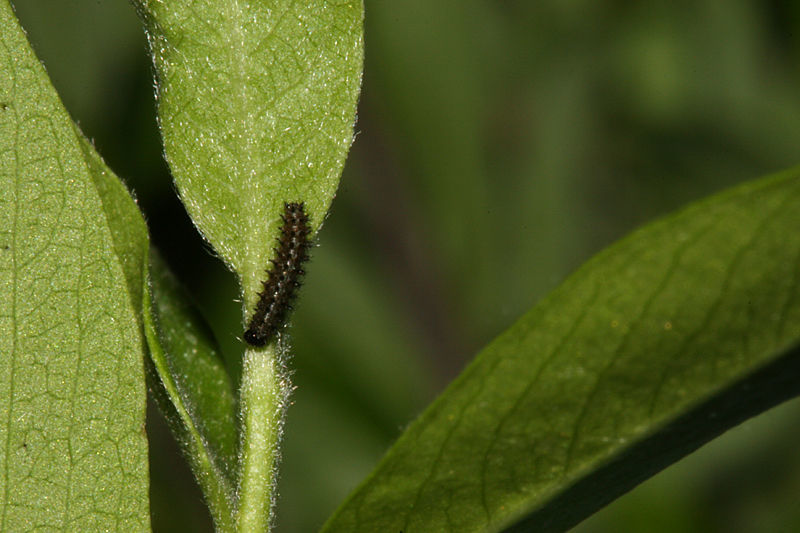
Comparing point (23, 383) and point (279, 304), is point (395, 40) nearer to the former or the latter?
point (279, 304)

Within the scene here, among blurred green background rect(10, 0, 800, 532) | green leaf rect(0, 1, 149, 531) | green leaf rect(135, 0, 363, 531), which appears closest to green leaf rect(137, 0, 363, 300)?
green leaf rect(135, 0, 363, 531)

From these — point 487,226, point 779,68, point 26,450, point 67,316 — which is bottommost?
point 487,226

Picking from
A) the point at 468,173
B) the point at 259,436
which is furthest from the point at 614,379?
the point at 468,173

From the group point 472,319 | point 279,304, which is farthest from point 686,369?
point 472,319

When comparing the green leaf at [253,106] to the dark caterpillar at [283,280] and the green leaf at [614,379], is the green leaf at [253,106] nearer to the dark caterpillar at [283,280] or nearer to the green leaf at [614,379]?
the dark caterpillar at [283,280]

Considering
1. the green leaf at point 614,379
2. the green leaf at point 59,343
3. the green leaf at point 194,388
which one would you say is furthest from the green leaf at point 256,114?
the green leaf at point 614,379

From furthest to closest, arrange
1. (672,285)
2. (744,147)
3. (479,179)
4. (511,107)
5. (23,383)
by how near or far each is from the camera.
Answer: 1. (511,107)
2. (479,179)
3. (744,147)
4. (23,383)
5. (672,285)

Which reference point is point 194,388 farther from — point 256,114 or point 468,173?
point 468,173
